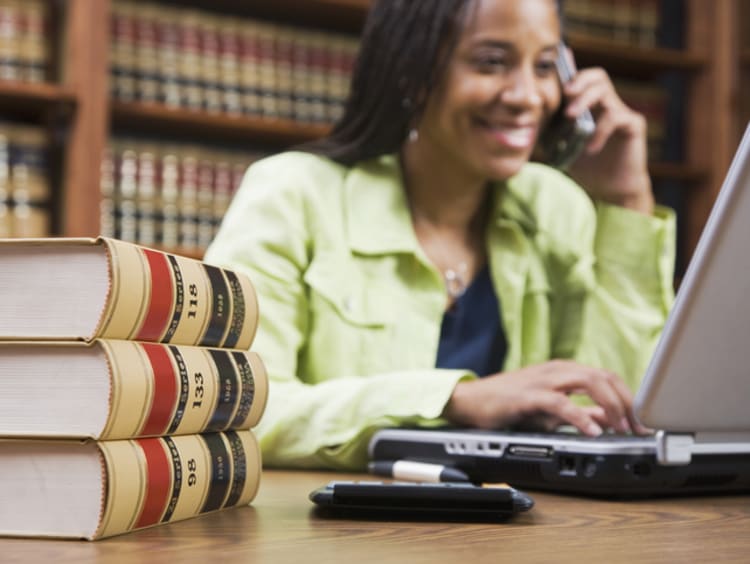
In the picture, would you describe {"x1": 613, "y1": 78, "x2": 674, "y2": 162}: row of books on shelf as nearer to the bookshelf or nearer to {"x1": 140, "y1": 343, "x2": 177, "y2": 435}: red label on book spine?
the bookshelf

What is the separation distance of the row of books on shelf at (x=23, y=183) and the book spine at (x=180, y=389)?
1.85m

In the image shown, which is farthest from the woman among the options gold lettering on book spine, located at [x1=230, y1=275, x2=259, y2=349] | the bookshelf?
the bookshelf

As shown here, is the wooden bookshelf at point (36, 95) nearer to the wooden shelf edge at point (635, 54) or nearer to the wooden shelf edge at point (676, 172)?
the wooden shelf edge at point (635, 54)

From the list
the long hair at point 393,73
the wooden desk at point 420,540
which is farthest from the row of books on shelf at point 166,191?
the wooden desk at point 420,540

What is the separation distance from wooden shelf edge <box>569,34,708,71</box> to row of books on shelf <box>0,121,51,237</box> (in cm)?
148

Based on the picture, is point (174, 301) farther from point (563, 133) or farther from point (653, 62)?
point (653, 62)

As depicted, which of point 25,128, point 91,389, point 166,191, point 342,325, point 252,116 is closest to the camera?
point 91,389

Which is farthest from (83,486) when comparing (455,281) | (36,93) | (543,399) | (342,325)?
(36,93)

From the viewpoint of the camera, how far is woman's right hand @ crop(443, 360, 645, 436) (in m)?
1.12

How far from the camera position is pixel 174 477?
690mm

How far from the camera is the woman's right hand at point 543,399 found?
3.69 feet

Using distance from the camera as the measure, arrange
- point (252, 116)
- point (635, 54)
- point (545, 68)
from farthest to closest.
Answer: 1. point (635, 54)
2. point (252, 116)
3. point (545, 68)

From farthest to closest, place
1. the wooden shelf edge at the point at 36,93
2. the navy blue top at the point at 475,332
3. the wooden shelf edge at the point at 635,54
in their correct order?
the wooden shelf edge at the point at 635,54
the wooden shelf edge at the point at 36,93
the navy blue top at the point at 475,332

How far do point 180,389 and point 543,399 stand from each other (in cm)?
53
